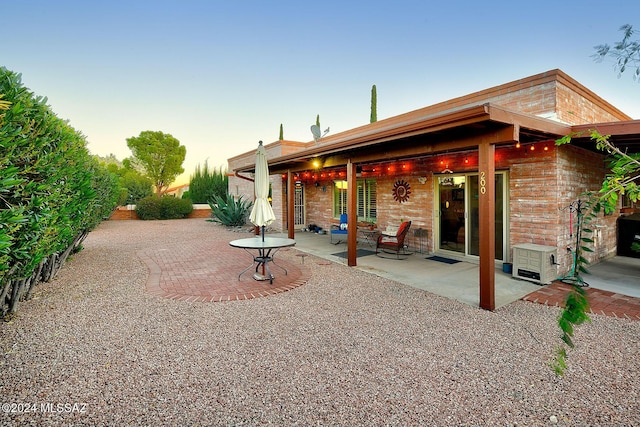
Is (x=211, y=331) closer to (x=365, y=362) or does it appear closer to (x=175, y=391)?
(x=175, y=391)

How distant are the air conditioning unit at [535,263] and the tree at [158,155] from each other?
99.0ft

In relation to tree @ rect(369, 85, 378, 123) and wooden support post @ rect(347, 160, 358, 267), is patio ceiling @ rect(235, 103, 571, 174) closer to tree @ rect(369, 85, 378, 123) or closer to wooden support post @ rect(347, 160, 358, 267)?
wooden support post @ rect(347, 160, 358, 267)

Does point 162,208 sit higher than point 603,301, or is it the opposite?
point 162,208

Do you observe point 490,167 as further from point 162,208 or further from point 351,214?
point 162,208

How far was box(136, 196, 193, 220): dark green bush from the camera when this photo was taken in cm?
1878

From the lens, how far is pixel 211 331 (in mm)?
3791

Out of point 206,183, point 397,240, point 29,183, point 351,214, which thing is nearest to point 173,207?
point 206,183

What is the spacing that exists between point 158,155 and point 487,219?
3161cm

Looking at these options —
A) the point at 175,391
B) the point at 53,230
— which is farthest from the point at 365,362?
the point at 53,230

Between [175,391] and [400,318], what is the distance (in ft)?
8.88

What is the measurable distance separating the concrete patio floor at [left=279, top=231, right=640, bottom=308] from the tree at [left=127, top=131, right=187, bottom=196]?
26648 mm

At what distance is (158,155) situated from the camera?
3019 centimetres

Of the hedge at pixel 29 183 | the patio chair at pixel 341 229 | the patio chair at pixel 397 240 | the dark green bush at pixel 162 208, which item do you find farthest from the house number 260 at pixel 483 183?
the dark green bush at pixel 162 208

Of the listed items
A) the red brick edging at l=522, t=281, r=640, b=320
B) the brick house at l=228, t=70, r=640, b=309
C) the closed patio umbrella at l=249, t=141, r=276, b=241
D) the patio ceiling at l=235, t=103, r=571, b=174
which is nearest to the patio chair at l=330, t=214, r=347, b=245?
the brick house at l=228, t=70, r=640, b=309
